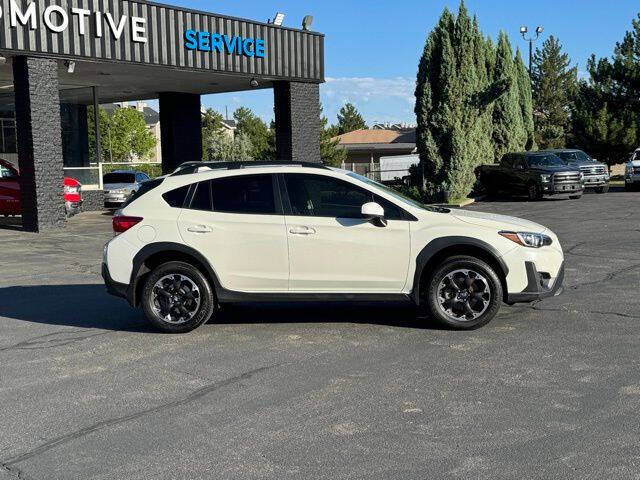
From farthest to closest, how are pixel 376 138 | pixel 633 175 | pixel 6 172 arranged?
1. pixel 376 138
2. pixel 633 175
3. pixel 6 172

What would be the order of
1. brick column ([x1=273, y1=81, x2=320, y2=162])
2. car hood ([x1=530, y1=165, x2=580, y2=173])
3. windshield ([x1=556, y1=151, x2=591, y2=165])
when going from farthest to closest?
windshield ([x1=556, y1=151, x2=591, y2=165]) < car hood ([x1=530, y1=165, x2=580, y2=173]) < brick column ([x1=273, y1=81, x2=320, y2=162])

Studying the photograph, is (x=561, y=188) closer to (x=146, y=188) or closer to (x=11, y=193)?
(x=11, y=193)

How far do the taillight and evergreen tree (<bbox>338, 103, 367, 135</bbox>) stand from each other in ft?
313

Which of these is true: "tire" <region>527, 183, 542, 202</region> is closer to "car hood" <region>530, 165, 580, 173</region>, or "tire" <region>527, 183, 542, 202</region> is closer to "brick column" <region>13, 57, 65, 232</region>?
"car hood" <region>530, 165, 580, 173</region>

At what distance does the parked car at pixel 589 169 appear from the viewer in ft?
93.7

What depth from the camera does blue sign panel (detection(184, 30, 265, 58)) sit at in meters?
21.4

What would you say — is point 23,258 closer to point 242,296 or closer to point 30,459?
point 242,296

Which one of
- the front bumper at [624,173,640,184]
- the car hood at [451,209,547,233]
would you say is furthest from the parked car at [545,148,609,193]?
the car hood at [451,209,547,233]

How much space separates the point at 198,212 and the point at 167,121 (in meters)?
23.6

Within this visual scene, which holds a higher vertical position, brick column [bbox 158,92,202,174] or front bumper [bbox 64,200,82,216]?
brick column [bbox 158,92,202,174]

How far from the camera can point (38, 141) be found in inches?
727

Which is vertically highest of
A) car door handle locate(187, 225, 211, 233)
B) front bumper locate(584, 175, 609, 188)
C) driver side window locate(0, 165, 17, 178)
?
driver side window locate(0, 165, 17, 178)

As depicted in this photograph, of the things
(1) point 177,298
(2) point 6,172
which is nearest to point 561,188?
(2) point 6,172

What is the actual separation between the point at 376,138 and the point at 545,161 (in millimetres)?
48243
